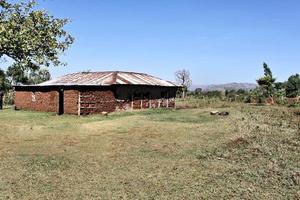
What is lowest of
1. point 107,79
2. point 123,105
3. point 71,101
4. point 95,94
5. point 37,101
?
point 123,105

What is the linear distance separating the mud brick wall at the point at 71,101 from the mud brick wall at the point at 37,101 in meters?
1.84

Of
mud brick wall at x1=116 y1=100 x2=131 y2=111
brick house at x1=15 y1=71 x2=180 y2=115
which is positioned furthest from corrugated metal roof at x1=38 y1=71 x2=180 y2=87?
mud brick wall at x1=116 y1=100 x2=131 y2=111

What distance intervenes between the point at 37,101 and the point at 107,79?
7996 mm

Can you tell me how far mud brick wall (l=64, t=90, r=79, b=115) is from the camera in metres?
31.9

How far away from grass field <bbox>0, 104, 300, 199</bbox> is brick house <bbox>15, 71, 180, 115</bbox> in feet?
26.9

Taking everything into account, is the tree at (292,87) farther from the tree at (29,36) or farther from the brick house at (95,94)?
the tree at (29,36)

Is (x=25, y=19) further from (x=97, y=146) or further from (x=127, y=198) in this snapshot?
(x=127, y=198)

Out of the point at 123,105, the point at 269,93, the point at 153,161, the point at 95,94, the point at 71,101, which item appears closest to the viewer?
the point at 153,161

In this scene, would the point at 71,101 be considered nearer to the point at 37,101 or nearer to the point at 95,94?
the point at 95,94

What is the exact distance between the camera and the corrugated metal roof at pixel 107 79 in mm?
33156

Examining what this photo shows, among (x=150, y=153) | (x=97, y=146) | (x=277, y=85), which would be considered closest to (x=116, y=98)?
(x=97, y=146)

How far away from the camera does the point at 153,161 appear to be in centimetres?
1420

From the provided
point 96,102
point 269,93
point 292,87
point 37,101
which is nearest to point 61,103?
point 96,102

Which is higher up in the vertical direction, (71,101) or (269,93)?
(269,93)
